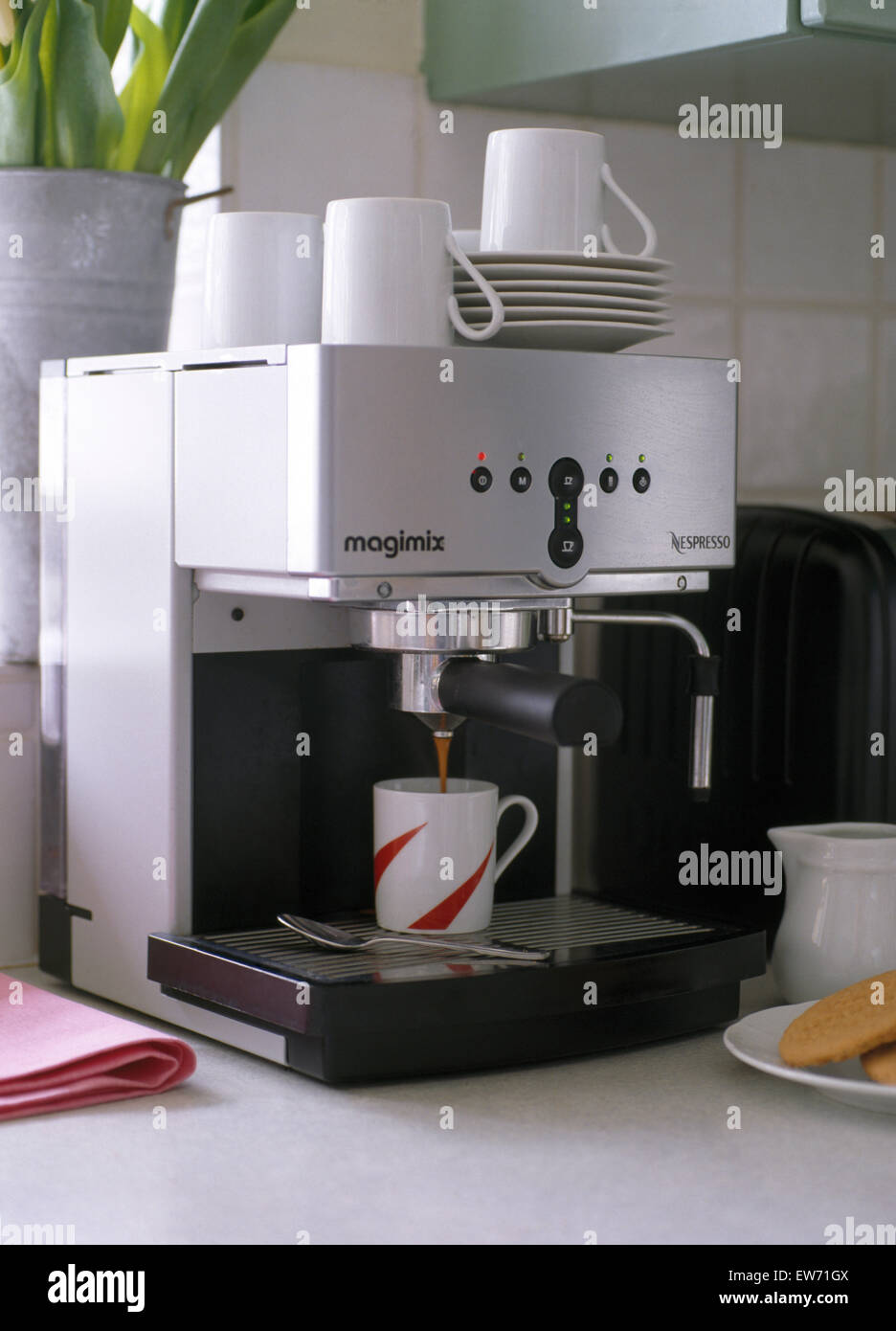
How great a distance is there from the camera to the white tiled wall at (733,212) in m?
1.21

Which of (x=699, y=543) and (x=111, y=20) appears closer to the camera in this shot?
(x=699, y=543)

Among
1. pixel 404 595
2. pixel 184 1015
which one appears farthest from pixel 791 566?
pixel 184 1015

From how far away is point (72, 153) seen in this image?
3.57ft

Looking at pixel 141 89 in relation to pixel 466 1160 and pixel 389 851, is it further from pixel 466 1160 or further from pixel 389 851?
pixel 466 1160

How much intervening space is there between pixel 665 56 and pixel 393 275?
1.15ft

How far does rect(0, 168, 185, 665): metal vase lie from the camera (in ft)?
3.54

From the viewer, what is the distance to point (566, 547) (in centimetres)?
85

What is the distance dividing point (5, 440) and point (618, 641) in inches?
16.3

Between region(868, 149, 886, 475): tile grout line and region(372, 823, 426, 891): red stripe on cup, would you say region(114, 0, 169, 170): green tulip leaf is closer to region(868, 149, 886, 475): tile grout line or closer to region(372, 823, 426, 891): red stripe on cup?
region(372, 823, 426, 891): red stripe on cup

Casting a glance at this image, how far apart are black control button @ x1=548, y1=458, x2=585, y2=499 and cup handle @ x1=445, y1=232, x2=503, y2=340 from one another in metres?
0.07

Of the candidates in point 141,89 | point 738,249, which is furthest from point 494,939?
point 738,249

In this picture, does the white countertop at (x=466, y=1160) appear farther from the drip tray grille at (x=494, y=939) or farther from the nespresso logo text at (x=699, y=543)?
the nespresso logo text at (x=699, y=543)
